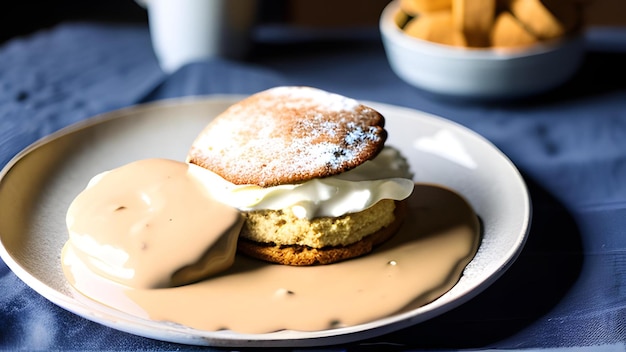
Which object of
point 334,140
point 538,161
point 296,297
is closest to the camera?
point 296,297

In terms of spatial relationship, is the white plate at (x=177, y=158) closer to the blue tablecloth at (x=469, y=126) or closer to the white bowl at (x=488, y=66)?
the blue tablecloth at (x=469, y=126)

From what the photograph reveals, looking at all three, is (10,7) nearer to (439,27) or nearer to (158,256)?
(439,27)

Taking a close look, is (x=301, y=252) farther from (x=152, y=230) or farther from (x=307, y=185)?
(x=152, y=230)

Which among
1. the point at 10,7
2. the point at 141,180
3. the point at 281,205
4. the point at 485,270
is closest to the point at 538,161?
the point at 485,270

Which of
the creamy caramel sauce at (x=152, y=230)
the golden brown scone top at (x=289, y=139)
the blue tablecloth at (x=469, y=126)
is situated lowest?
the blue tablecloth at (x=469, y=126)

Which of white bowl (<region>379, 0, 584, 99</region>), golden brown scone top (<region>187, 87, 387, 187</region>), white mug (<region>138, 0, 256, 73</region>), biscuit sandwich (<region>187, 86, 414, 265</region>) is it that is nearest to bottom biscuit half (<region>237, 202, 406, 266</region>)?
biscuit sandwich (<region>187, 86, 414, 265</region>)

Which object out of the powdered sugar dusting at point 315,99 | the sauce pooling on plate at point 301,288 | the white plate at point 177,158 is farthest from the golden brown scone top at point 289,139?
the white plate at point 177,158
